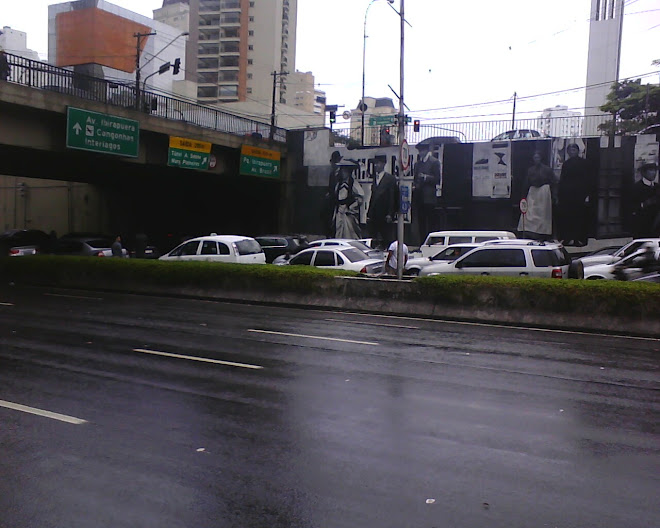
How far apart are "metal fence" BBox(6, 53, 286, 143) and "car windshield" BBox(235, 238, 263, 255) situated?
27.6 ft

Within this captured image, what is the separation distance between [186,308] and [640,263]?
12515 mm

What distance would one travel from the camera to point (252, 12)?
93.4 metres

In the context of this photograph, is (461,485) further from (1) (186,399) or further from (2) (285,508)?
(1) (186,399)

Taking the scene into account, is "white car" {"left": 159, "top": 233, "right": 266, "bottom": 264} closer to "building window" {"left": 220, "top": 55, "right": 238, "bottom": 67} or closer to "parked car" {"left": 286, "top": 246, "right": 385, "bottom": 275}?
"parked car" {"left": 286, "top": 246, "right": 385, "bottom": 275}

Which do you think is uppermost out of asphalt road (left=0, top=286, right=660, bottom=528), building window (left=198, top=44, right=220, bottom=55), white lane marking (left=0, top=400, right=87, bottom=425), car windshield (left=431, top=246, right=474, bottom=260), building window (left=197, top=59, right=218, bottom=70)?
building window (left=198, top=44, right=220, bottom=55)

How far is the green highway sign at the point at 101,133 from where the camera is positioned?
22906 mm

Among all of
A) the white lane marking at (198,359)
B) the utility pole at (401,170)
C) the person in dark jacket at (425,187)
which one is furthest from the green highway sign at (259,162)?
the white lane marking at (198,359)

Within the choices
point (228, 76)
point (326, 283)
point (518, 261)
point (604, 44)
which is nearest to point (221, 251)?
point (326, 283)

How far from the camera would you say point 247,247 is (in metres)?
22.0

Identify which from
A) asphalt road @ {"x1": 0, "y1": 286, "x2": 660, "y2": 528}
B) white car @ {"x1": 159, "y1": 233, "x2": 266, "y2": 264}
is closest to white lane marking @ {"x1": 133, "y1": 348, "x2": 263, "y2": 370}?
asphalt road @ {"x1": 0, "y1": 286, "x2": 660, "y2": 528}

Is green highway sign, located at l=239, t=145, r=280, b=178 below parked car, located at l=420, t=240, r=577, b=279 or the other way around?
the other way around

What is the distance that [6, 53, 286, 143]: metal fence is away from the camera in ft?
74.6

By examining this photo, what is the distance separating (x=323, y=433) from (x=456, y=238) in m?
19.8

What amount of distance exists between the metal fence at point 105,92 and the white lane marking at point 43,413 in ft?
58.8
